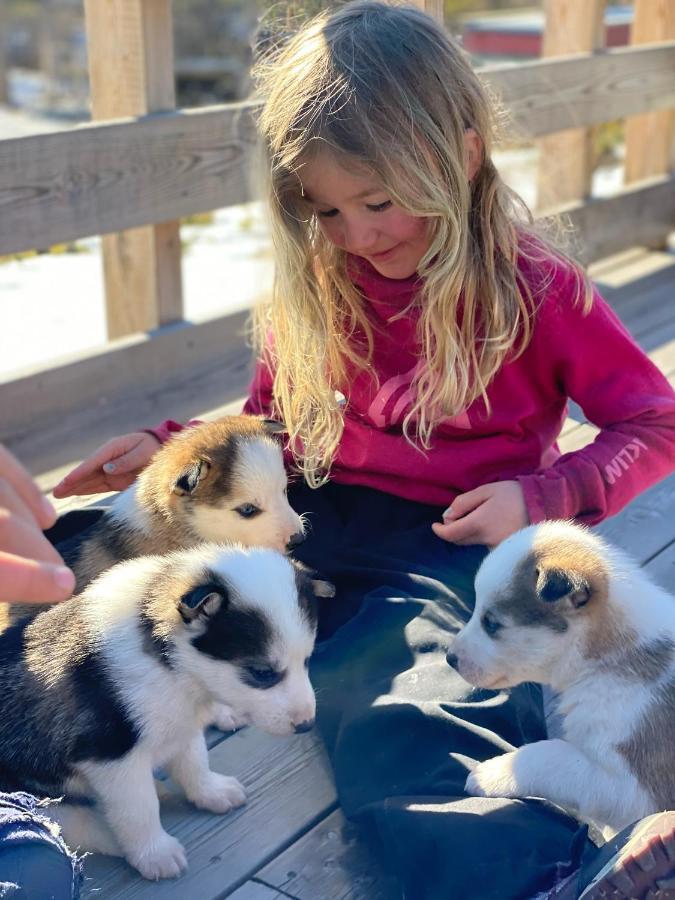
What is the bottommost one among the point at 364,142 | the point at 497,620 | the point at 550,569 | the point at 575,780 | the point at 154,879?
the point at 154,879

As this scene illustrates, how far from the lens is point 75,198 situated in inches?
183

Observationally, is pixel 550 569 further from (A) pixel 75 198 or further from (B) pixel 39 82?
(B) pixel 39 82

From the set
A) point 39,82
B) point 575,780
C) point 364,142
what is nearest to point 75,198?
point 364,142

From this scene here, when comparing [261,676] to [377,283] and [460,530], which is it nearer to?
[460,530]

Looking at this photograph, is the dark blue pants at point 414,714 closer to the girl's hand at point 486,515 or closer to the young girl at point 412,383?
the young girl at point 412,383

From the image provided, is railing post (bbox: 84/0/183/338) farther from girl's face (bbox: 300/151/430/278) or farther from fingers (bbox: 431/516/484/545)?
fingers (bbox: 431/516/484/545)

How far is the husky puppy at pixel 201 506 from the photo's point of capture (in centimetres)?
337

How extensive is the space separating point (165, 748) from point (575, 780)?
3.05 feet

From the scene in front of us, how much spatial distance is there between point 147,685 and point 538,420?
60.0 inches

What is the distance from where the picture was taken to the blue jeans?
7.22 ft

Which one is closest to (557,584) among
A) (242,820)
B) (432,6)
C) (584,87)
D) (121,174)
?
(242,820)

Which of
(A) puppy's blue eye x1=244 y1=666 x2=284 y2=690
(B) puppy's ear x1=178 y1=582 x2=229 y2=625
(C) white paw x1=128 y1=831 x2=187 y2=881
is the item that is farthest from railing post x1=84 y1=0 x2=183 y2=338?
(C) white paw x1=128 y1=831 x2=187 y2=881

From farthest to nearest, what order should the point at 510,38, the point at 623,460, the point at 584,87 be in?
the point at 510,38 → the point at 584,87 → the point at 623,460

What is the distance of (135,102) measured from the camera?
16.5 feet
